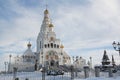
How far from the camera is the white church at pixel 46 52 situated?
68750mm

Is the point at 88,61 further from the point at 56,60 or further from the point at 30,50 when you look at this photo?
the point at 30,50

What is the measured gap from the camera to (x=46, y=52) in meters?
70.2

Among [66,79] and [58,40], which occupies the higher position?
[58,40]

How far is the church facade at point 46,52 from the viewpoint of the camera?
6879 cm

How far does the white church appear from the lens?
226 ft

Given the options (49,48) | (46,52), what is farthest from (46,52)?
(49,48)

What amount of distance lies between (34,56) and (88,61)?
56.1ft

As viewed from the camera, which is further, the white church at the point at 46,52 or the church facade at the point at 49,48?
the church facade at the point at 49,48

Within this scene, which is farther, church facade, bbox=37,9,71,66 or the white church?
church facade, bbox=37,9,71,66

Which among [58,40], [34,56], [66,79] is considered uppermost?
[58,40]

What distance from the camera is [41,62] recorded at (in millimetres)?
68625

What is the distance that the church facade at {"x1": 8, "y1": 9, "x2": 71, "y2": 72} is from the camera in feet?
226

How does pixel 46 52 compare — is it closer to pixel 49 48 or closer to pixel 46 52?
pixel 46 52

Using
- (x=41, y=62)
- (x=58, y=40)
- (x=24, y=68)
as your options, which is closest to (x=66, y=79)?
(x=24, y=68)
